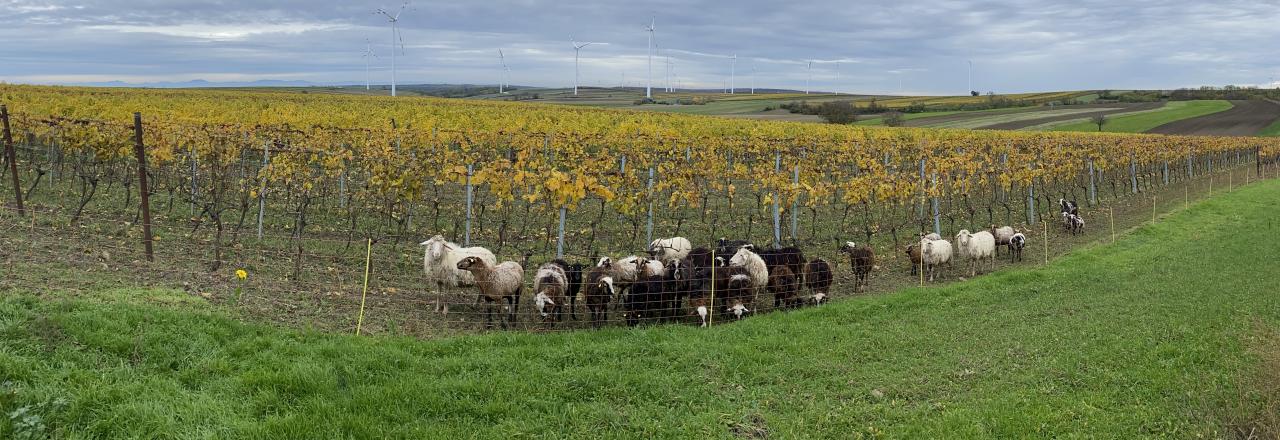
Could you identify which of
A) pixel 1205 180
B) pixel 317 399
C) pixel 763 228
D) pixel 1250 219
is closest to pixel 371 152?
pixel 763 228

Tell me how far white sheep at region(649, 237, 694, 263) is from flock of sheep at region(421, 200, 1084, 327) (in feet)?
0.15

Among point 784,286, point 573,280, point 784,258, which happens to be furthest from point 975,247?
point 573,280

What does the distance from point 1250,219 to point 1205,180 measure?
19.8 m

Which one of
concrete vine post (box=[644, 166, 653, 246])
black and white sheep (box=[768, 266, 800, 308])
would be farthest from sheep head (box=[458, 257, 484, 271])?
black and white sheep (box=[768, 266, 800, 308])

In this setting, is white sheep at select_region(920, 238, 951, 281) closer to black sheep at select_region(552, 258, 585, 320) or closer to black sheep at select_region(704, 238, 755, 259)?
black sheep at select_region(704, 238, 755, 259)

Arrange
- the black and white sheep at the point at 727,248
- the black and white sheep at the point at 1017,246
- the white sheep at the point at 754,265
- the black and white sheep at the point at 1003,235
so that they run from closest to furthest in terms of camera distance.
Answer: the white sheep at the point at 754,265
the black and white sheep at the point at 727,248
the black and white sheep at the point at 1017,246
the black and white sheep at the point at 1003,235

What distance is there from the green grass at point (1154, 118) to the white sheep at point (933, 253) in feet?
199

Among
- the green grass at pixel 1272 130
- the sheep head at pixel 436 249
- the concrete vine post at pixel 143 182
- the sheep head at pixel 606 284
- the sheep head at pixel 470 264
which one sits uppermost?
the green grass at pixel 1272 130

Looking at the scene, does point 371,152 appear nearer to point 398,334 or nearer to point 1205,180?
point 398,334

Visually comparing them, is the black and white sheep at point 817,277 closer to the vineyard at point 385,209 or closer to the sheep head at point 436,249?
the vineyard at point 385,209

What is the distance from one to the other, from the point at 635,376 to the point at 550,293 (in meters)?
3.18

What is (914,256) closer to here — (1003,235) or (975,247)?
(975,247)

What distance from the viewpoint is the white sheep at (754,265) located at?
37.1 ft

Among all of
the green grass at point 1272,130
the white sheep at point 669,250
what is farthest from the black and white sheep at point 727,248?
the green grass at point 1272,130
